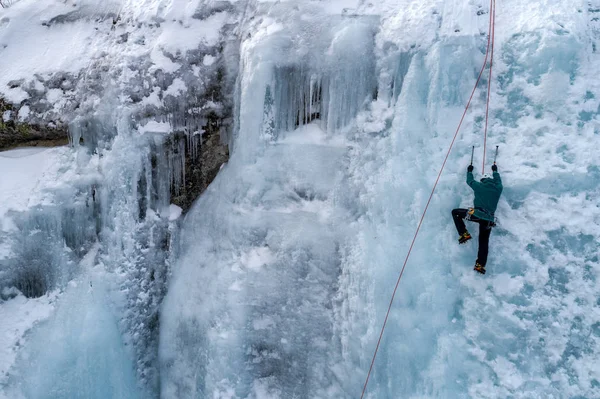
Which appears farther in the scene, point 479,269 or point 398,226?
point 398,226

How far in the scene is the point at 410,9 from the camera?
19.9ft

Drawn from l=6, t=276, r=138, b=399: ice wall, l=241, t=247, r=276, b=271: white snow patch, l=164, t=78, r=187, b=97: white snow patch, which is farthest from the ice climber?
l=6, t=276, r=138, b=399: ice wall

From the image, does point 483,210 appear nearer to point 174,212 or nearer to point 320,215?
point 320,215

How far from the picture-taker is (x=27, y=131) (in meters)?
6.76

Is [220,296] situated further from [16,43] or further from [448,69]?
[16,43]

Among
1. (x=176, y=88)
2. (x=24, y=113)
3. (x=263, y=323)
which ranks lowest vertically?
(x=263, y=323)

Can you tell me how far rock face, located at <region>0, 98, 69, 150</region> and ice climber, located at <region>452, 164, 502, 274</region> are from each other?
18.6 ft

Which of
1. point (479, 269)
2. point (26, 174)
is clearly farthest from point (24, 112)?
point (479, 269)

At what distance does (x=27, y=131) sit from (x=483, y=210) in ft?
21.0

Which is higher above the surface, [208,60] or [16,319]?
[208,60]

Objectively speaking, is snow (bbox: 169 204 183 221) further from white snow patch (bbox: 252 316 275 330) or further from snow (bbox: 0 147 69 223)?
white snow patch (bbox: 252 316 275 330)

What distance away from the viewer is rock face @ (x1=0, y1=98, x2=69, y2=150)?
6.72 metres

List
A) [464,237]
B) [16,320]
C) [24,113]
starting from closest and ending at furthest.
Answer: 1. [464,237]
2. [16,320]
3. [24,113]

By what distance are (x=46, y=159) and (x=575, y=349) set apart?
7205mm
